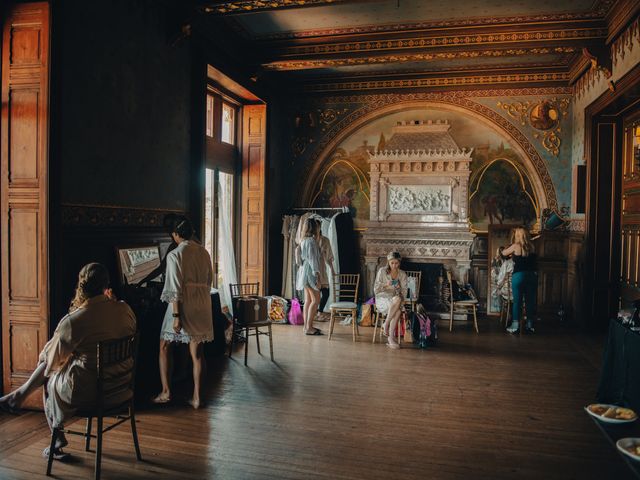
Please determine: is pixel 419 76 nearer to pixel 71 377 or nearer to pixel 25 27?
pixel 25 27

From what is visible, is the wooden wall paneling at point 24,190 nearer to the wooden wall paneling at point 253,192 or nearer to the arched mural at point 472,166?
the wooden wall paneling at point 253,192

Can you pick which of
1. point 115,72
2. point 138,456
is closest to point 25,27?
point 115,72

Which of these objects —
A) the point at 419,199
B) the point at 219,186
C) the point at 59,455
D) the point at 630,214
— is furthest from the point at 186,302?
the point at 630,214

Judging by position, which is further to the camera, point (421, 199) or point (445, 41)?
point (421, 199)

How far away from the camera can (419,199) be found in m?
9.89

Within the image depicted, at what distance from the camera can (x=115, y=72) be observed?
5.30 metres

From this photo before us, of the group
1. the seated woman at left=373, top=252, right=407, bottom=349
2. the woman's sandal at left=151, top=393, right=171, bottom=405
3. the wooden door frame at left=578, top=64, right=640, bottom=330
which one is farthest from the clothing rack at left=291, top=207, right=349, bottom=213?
the woman's sandal at left=151, top=393, right=171, bottom=405

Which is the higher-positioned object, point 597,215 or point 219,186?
point 219,186

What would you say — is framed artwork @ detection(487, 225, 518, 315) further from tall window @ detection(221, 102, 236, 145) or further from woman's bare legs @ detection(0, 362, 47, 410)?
woman's bare legs @ detection(0, 362, 47, 410)

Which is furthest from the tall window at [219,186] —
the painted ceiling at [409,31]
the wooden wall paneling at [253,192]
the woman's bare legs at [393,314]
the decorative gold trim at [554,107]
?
the decorative gold trim at [554,107]

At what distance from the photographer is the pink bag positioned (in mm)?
8781

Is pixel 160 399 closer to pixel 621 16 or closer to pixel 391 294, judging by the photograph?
pixel 391 294

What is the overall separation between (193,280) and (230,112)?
17.7ft

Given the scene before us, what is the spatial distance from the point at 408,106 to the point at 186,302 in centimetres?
694
